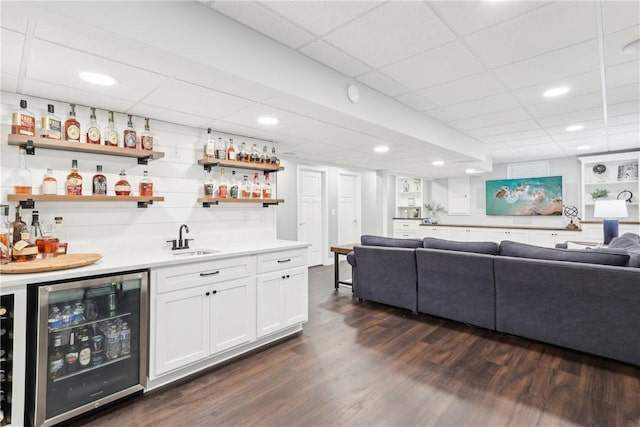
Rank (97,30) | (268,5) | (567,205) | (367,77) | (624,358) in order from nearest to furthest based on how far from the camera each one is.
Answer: (97,30) → (268,5) → (624,358) → (367,77) → (567,205)

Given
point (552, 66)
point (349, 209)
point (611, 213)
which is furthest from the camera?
point (349, 209)

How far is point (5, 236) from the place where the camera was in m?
1.99

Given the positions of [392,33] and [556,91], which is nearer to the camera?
[392,33]

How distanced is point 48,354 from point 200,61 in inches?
73.7

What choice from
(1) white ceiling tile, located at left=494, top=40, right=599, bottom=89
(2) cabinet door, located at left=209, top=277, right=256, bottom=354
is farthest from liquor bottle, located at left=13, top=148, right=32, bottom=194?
(1) white ceiling tile, located at left=494, top=40, right=599, bottom=89

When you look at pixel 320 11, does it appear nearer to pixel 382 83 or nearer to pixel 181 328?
pixel 382 83

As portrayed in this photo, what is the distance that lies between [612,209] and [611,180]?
75.4 inches

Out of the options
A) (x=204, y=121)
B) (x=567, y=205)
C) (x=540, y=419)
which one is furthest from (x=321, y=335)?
(x=567, y=205)

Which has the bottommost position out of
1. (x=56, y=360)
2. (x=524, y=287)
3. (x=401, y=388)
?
(x=401, y=388)

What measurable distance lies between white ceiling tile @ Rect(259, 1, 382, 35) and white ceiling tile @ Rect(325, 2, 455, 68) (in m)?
0.07

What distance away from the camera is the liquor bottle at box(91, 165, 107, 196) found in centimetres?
249

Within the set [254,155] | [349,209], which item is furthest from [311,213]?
[254,155]

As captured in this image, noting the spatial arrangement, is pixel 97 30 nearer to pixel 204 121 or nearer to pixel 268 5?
pixel 268 5

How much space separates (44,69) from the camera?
1.90m
